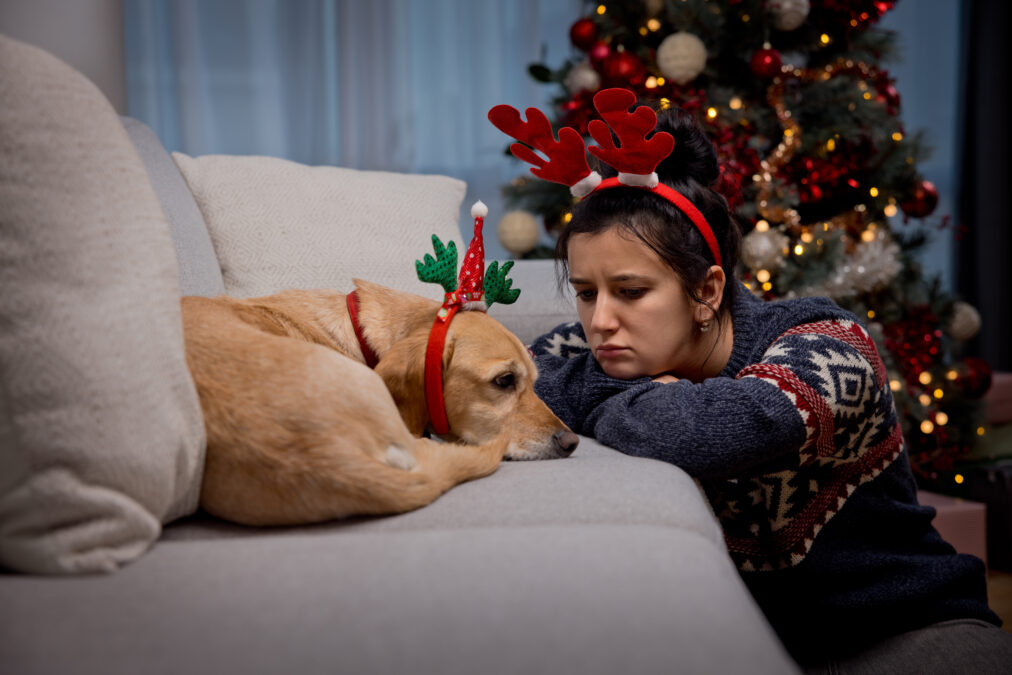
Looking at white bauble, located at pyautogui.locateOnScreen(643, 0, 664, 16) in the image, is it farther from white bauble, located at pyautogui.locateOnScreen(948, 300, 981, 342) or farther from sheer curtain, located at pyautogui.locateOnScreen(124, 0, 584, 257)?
white bauble, located at pyautogui.locateOnScreen(948, 300, 981, 342)

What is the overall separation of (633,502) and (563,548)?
0.18 metres

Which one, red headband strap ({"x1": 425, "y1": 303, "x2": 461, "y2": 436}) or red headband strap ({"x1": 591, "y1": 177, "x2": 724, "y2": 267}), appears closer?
red headband strap ({"x1": 425, "y1": 303, "x2": 461, "y2": 436})

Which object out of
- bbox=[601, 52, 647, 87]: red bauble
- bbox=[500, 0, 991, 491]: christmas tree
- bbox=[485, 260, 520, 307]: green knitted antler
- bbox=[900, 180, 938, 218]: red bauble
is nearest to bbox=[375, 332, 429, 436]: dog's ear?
bbox=[485, 260, 520, 307]: green knitted antler

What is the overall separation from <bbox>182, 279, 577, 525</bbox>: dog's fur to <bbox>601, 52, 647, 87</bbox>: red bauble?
2.08 m

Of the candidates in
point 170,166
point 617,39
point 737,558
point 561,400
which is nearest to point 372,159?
point 617,39

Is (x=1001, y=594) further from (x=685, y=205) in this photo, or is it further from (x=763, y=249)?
(x=685, y=205)

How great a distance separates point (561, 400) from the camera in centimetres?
152

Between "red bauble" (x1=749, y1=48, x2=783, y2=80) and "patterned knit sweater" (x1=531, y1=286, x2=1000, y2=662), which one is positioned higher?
"red bauble" (x1=749, y1=48, x2=783, y2=80)

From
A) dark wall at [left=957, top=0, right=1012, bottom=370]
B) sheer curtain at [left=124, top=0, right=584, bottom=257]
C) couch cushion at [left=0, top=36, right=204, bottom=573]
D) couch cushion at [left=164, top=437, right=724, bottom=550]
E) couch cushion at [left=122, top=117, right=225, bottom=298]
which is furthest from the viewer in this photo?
dark wall at [left=957, top=0, right=1012, bottom=370]

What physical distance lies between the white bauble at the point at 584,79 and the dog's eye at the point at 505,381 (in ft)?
7.17

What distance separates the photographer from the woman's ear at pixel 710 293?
143cm

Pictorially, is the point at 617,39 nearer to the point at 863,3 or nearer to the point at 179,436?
the point at 863,3

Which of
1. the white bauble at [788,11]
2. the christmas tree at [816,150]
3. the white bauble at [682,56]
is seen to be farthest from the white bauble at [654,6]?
the white bauble at [788,11]

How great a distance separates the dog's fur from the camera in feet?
2.69
